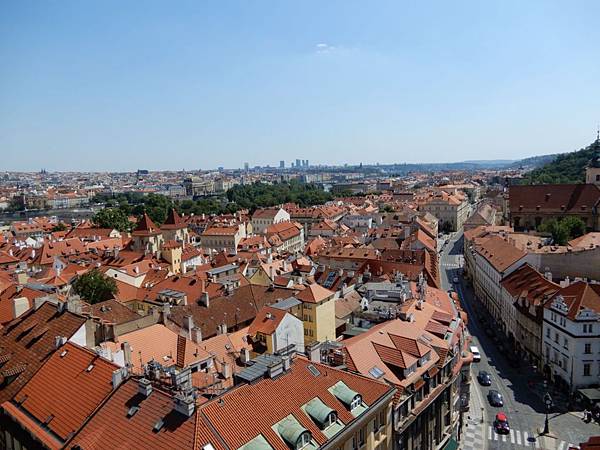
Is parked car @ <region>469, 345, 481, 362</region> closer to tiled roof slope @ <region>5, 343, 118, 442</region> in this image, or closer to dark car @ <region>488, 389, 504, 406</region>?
dark car @ <region>488, 389, 504, 406</region>

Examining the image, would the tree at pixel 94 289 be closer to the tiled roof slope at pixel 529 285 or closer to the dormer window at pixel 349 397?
the dormer window at pixel 349 397

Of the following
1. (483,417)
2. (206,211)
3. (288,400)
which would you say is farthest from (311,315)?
(206,211)

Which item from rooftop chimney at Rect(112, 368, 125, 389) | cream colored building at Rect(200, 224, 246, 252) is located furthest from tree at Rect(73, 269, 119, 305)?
cream colored building at Rect(200, 224, 246, 252)

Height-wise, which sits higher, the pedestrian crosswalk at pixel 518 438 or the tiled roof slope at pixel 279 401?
the tiled roof slope at pixel 279 401

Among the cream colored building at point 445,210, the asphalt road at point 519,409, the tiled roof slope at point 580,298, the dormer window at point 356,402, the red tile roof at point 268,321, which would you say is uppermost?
the dormer window at point 356,402

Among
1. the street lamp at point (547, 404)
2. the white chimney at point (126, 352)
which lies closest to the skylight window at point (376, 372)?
the white chimney at point (126, 352)

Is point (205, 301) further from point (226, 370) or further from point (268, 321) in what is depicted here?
point (226, 370)

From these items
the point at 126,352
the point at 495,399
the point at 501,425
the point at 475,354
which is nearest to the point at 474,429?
the point at 501,425
